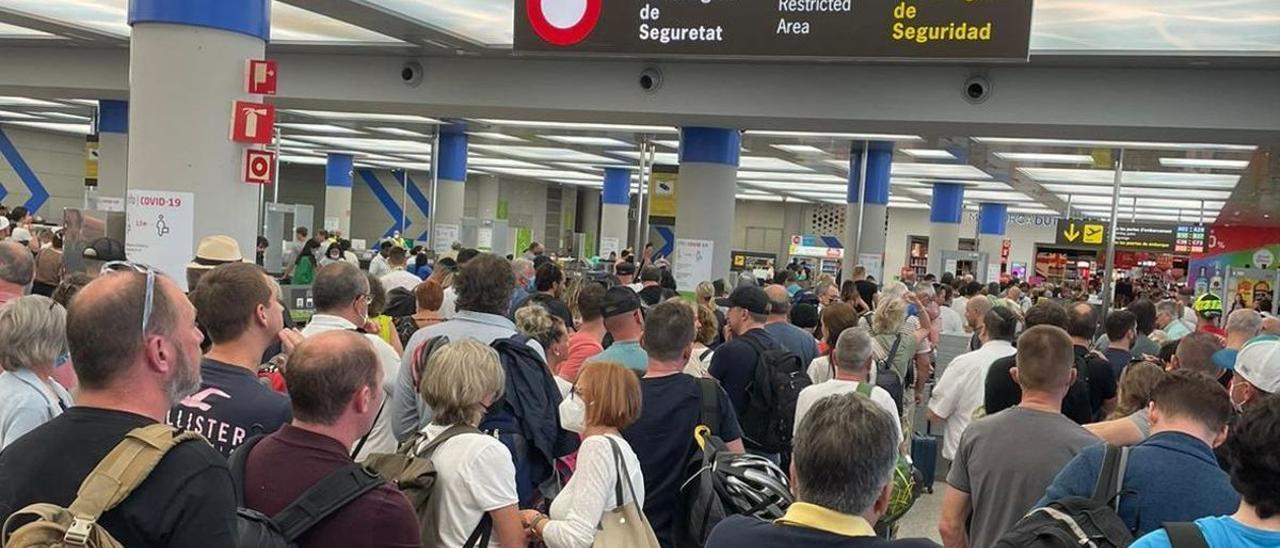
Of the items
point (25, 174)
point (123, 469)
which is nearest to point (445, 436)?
point (123, 469)

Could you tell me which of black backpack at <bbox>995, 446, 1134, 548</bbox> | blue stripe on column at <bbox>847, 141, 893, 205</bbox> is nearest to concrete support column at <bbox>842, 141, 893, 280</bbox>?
blue stripe on column at <bbox>847, 141, 893, 205</bbox>

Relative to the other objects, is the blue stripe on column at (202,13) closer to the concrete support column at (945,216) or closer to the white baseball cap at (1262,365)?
the white baseball cap at (1262,365)

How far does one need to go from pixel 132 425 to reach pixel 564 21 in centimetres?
609

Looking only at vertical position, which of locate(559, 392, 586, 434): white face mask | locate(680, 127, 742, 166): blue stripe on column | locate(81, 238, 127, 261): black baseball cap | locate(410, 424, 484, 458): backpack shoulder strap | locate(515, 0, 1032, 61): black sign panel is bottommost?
locate(559, 392, 586, 434): white face mask

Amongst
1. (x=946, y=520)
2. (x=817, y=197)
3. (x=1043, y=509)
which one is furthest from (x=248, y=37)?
(x=817, y=197)

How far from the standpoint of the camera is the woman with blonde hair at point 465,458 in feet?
9.47

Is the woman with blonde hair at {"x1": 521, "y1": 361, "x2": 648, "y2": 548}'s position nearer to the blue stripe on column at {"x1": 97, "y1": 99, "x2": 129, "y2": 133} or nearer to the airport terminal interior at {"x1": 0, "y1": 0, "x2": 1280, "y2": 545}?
the airport terminal interior at {"x1": 0, "y1": 0, "x2": 1280, "y2": 545}

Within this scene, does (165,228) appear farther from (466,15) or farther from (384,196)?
(384,196)

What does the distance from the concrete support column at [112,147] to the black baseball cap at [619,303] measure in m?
12.9

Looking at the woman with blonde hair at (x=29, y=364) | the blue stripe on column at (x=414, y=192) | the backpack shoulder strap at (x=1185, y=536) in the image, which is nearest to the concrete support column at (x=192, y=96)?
the woman with blonde hair at (x=29, y=364)

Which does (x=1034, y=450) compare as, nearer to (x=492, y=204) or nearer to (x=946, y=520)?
(x=946, y=520)

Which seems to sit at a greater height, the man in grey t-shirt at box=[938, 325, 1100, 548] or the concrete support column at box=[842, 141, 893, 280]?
the concrete support column at box=[842, 141, 893, 280]

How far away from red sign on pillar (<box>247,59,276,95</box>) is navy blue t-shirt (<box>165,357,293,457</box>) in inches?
172

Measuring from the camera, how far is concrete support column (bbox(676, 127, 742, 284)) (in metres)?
12.7
